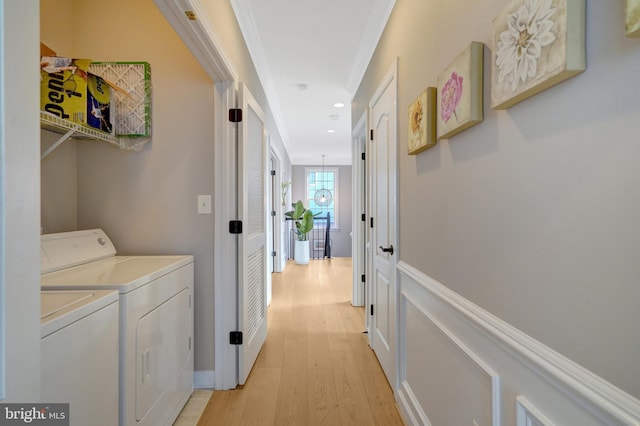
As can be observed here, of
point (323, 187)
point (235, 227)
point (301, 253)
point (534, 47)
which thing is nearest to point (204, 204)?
point (235, 227)

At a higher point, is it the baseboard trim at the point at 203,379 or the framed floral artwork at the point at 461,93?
the framed floral artwork at the point at 461,93

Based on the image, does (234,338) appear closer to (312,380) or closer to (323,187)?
(312,380)

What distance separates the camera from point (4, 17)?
20.7 inches

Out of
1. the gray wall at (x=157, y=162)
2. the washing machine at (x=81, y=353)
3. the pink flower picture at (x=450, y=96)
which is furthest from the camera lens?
the gray wall at (x=157, y=162)

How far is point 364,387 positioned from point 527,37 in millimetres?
2100

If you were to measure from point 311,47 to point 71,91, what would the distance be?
6.25 ft

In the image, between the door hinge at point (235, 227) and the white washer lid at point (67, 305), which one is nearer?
the white washer lid at point (67, 305)

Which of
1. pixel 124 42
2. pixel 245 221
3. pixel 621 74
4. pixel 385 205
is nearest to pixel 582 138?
pixel 621 74

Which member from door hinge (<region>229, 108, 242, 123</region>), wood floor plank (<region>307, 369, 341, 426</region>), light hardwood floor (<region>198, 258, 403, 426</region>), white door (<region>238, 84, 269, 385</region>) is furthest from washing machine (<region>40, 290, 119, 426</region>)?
door hinge (<region>229, 108, 242, 123</region>)

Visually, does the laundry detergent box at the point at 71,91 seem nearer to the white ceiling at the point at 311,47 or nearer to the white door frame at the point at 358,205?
the white ceiling at the point at 311,47

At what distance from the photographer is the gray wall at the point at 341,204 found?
28.5 ft

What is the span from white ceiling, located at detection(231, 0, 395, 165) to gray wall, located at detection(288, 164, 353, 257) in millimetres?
4020

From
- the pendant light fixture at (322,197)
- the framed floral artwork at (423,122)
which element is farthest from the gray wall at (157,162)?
the pendant light fixture at (322,197)

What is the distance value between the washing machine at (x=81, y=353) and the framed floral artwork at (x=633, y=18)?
1.47 m
